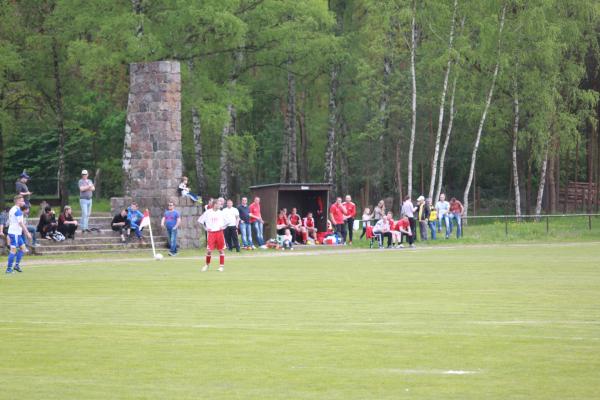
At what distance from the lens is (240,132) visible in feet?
261

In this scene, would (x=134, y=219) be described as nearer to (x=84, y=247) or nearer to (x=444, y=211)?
(x=84, y=247)

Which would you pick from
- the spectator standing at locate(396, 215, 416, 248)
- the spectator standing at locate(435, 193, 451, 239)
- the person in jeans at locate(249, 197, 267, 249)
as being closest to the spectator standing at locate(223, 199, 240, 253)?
the person in jeans at locate(249, 197, 267, 249)

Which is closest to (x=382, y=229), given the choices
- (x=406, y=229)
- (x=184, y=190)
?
(x=406, y=229)

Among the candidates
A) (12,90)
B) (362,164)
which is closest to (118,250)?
(12,90)

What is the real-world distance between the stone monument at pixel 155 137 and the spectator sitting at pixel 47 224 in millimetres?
4103

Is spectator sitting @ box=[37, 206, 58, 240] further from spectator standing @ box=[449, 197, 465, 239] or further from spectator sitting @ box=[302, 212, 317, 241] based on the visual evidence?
spectator standing @ box=[449, 197, 465, 239]

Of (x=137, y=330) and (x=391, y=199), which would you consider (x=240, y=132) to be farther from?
(x=137, y=330)

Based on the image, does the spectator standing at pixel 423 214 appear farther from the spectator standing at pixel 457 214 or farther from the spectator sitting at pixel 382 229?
the spectator sitting at pixel 382 229

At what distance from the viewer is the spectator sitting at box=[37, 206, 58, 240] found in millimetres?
40062

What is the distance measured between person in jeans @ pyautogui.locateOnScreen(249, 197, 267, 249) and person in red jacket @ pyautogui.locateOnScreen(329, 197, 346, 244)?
2892 mm

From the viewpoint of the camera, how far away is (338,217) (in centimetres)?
4559

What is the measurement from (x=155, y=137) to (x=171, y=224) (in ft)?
17.0

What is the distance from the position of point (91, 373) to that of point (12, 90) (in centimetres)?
4975

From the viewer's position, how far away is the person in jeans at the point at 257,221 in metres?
43.0
